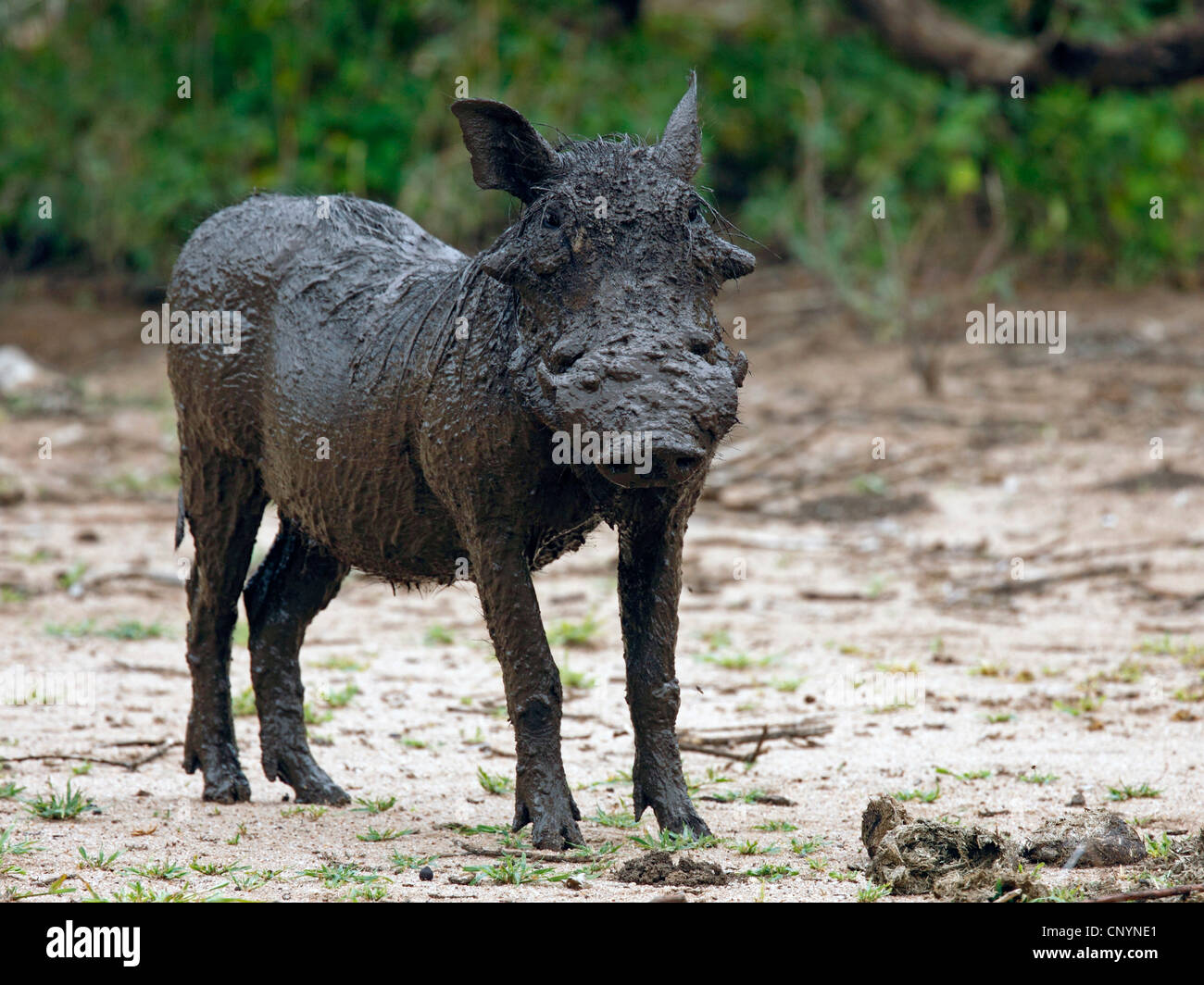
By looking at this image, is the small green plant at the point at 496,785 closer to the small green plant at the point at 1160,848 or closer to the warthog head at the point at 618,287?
the warthog head at the point at 618,287

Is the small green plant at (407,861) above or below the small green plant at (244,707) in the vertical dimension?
below

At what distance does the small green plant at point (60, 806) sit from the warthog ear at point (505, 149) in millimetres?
2238

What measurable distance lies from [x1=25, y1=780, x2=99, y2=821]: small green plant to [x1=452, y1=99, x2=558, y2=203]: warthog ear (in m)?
2.24

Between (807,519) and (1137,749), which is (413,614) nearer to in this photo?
(807,519)

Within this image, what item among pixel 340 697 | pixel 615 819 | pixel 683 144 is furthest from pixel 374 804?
pixel 683 144

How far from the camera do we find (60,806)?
4.54 m

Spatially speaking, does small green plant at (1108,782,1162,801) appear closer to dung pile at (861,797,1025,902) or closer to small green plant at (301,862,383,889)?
dung pile at (861,797,1025,902)

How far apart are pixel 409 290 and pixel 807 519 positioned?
5.08 meters

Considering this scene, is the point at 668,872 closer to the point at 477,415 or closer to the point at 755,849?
the point at 755,849

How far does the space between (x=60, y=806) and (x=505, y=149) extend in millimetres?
2379

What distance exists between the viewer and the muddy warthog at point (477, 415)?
3.74 m

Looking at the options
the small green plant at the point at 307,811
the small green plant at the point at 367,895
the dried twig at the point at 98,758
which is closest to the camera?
the small green plant at the point at 367,895

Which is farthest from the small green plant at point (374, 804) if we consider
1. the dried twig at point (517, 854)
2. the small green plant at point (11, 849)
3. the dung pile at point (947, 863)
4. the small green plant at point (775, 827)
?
the dung pile at point (947, 863)

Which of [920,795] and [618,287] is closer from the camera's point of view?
[618,287]
